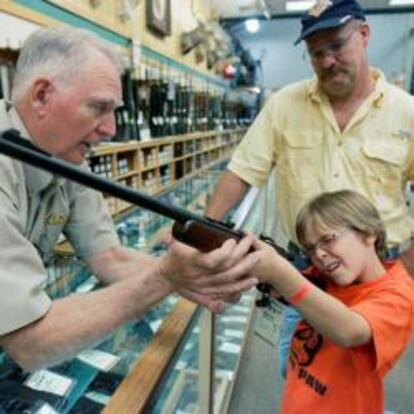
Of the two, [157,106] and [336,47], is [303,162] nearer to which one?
[336,47]

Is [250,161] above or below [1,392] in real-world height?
above

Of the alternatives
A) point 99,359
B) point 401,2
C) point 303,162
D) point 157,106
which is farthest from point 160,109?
point 401,2

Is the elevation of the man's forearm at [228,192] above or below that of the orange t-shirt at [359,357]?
above

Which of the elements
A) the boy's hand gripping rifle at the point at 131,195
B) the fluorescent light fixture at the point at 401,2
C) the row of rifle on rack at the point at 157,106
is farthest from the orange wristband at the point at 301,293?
the fluorescent light fixture at the point at 401,2

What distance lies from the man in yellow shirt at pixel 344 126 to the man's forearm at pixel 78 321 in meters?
0.85

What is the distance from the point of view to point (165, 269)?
938 mm

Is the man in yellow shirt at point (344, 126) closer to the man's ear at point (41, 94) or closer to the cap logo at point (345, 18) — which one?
the cap logo at point (345, 18)

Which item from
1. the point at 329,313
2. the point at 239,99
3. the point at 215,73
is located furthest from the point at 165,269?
the point at 239,99

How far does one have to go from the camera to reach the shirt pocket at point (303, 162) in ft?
6.00

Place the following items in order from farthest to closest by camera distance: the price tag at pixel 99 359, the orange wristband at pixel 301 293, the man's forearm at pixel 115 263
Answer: the man's forearm at pixel 115 263, the price tag at pixel 99 359, the orange wristband at pixel 301 293

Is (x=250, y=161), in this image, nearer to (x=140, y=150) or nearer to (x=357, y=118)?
(x=357, y=118)

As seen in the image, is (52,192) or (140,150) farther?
(140,150)

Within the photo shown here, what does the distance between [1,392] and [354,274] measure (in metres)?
0.91

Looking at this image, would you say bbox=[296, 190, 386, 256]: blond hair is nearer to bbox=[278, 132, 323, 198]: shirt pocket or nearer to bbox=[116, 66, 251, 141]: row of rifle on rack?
bbox=[278, 132, 323, 198]: shirt pocket
